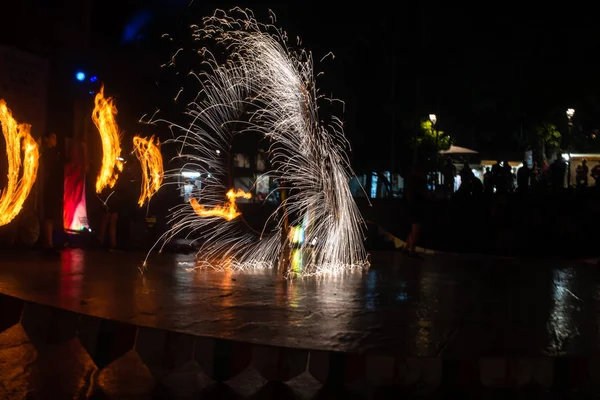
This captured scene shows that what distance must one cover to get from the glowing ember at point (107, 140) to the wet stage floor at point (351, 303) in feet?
7.47

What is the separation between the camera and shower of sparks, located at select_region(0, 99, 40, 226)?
12.8 metres

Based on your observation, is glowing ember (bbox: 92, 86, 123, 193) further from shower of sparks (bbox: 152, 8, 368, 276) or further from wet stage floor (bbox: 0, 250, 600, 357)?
shower of sparks (bbox: 152, 8, 368, 276)

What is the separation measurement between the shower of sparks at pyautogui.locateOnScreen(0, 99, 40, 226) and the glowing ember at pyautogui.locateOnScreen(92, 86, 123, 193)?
132cm

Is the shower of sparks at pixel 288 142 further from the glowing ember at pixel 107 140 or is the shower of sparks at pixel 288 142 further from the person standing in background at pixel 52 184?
the glowing ember at pixel 107 140

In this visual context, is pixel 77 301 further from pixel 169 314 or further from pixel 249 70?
pixel 249 70

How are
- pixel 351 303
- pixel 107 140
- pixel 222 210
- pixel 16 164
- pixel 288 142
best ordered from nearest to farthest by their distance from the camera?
pixel 351 303
pixel 288 142
pixel 222 210
pixel 16 164
pixel 107 140

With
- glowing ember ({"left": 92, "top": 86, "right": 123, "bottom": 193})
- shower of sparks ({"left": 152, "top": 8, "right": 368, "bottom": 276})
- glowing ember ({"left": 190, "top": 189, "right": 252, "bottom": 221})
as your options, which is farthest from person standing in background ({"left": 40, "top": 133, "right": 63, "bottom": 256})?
glowing ember ({"left": 190, "top": 189, "right": 252, "bottom": 221})

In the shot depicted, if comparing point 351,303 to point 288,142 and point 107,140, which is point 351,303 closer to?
point 288,142

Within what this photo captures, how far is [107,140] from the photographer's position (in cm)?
1423

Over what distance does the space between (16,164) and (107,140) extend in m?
1.95

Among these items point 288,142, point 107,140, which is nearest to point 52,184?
point 107,140

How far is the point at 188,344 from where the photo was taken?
18.4 ft

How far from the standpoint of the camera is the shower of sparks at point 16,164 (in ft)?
42.1

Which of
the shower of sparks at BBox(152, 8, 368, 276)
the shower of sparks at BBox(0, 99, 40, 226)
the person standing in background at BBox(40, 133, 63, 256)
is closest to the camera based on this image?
the shower of sparks at BBox(152, 8, 368, 276)
